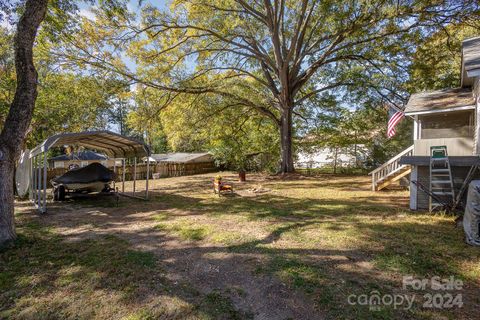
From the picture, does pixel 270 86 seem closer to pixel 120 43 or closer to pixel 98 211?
pixel 120 43

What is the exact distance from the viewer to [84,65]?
11.8m

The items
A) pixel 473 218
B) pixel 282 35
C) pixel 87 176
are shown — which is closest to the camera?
pixel 473 218

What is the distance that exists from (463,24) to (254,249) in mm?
13405

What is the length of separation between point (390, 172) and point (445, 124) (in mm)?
2651

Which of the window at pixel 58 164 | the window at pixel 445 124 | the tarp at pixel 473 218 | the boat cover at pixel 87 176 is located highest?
the window at pixel 445 124

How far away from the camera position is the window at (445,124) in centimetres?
912

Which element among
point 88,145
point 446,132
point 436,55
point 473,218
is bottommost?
point 473,218

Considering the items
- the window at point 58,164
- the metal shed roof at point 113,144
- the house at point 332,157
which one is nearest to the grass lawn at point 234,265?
the metal shed roof at point 113,144

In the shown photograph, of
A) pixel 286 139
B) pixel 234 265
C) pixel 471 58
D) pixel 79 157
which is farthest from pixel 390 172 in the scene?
pixel 79 157

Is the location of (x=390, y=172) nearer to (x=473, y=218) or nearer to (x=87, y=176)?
(x=473, y=218)

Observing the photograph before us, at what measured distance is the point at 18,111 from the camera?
16.0 ft

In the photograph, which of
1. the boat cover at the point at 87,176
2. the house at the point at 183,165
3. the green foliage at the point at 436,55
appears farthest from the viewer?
the house at the point at 183,165

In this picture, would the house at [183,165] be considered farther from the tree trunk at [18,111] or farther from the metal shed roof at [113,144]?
the tree trunk at [18,111]

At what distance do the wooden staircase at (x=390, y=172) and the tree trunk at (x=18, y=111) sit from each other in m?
11.9
